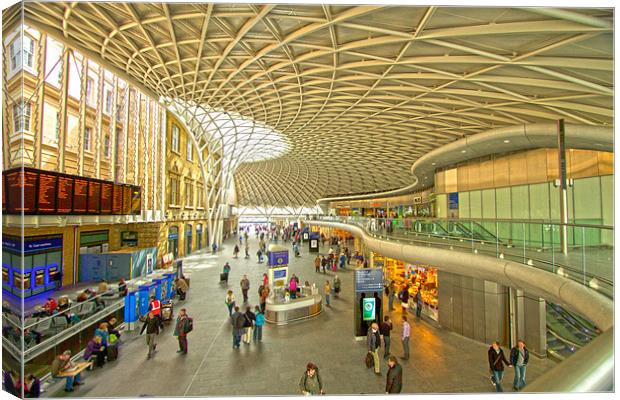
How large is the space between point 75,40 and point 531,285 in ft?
72.9

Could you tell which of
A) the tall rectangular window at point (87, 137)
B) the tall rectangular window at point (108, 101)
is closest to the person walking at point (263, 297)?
the tall rectangular window at point (87, 137)

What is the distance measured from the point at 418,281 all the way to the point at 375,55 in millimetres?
13348

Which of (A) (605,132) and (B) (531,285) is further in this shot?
(A) (605,132)

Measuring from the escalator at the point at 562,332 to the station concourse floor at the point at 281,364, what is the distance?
0.72 metres

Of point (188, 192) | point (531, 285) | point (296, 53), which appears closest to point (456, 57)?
point (296, 53)

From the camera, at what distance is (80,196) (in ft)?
49.2

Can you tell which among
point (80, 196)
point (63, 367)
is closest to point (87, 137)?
point (80, 196)

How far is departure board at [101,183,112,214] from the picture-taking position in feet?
54.6

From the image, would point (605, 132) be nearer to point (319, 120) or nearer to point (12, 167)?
point (12, 167)

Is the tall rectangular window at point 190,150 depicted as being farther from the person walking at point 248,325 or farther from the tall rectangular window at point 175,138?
the person walking at point 248,325

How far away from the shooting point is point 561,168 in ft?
30.3

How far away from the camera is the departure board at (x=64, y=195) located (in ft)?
44.4

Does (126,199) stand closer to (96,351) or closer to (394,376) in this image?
(96,351)

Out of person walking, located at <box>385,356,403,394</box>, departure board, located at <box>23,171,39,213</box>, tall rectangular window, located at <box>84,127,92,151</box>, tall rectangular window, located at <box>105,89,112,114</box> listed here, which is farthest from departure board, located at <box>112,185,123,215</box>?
person walking, located at <box>385,356,403,394</box>
